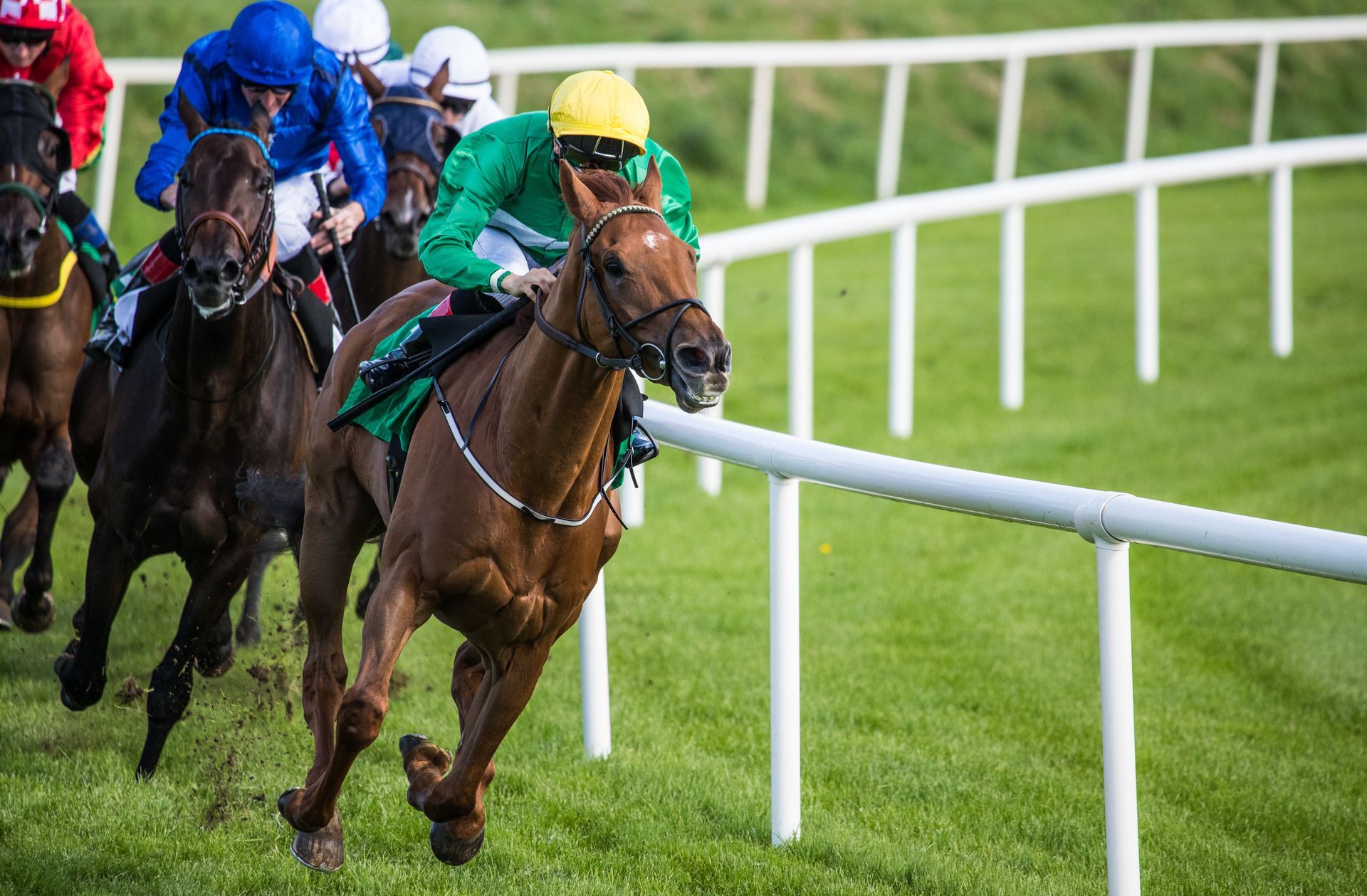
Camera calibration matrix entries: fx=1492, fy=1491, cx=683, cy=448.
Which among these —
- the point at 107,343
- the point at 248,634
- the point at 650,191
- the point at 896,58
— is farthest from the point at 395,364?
the point at 896,58

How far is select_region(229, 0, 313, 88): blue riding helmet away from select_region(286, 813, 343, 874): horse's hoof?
2541 millimetres

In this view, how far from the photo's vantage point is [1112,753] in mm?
3078

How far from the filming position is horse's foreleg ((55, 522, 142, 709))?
4777 mm

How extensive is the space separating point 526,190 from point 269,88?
1408 millimetres

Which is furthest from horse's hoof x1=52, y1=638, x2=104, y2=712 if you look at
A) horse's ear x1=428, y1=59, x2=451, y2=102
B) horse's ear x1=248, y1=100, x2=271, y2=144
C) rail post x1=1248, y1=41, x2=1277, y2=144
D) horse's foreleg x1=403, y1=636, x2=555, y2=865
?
rail post x1=1248, y1=41, x2=1277, y2=144

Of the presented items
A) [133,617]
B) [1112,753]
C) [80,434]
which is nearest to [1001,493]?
[1112,753]

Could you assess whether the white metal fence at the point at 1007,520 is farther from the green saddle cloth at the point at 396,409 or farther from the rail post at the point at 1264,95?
the rail post at the point at 1264,95

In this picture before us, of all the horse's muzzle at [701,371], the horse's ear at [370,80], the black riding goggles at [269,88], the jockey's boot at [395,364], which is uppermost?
the horse's ear at [370,80]

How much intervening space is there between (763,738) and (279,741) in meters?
1.60

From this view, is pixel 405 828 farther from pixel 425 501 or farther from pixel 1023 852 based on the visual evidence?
pixel 1023 852

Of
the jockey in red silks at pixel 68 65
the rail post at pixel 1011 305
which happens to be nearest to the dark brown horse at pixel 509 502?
the jockey in red silks at pixel 68 65

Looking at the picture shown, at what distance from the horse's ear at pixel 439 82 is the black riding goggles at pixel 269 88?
1.89 meters

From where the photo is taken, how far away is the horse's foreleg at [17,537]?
5.96m

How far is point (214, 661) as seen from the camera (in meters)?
5.05
